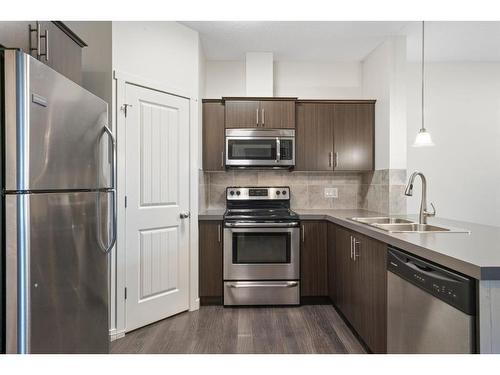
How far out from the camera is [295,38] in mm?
3041

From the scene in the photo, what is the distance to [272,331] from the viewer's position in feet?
7.94

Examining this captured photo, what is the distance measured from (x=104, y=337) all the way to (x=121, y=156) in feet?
4.05

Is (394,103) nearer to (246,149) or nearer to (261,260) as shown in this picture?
(246,149)

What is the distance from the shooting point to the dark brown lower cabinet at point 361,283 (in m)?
1.83

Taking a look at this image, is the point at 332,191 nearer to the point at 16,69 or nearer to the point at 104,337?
the point at 104,337

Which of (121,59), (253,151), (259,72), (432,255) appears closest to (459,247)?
(432,255)

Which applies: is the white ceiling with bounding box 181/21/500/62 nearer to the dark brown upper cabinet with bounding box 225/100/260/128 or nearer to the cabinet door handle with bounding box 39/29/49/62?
the dark brown upper cabinet with bounding box 225/100/260/128

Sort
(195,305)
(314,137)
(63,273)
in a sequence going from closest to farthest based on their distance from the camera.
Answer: (63,273) < (195,305) < (314,137)

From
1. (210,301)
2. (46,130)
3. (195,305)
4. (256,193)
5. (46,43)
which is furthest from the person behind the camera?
(256,193)

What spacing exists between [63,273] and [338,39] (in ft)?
9.90

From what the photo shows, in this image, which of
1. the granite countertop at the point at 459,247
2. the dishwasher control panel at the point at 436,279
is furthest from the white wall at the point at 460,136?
the dishwasher control panel at the point at 436,279

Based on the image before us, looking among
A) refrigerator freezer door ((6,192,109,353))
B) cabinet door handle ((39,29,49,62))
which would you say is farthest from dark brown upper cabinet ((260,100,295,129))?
cabinet door handle ((39,29,49,62))

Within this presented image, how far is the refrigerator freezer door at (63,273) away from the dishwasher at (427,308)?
5.03 feet

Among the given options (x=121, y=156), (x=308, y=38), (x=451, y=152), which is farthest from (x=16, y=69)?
(x=451, y=152)
